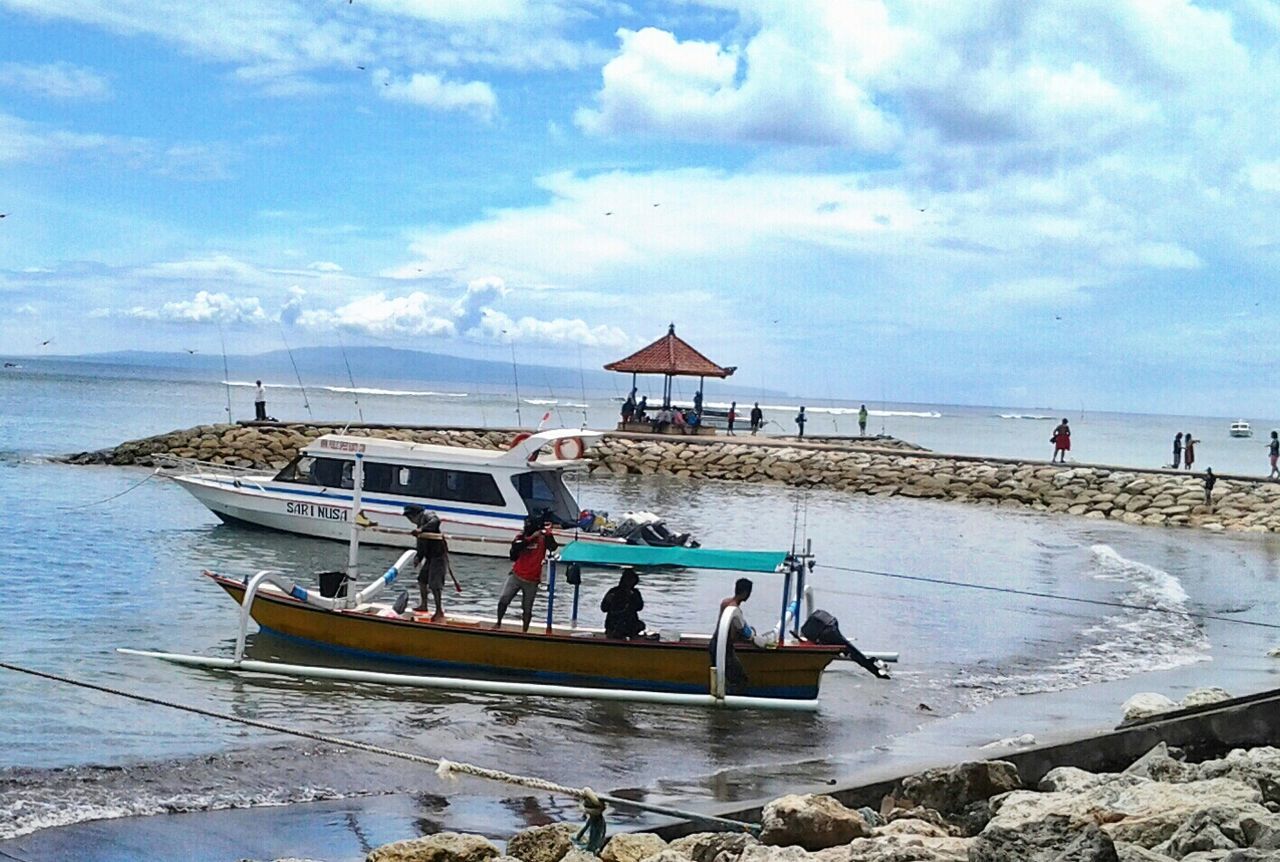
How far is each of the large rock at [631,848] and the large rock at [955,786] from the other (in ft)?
6.94

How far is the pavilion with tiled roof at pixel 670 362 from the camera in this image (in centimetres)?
5016

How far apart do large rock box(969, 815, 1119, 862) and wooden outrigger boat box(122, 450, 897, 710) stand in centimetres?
765

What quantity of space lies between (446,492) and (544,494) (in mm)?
1919

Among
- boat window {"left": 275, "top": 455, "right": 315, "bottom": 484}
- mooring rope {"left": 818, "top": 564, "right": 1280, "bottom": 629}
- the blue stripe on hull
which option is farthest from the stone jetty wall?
the blue stripe on hull

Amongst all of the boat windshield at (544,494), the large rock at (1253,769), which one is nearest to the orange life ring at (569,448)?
the boat windshield at (544,494)

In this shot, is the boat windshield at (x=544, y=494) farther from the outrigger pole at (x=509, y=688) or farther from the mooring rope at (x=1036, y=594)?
the outrigger pole at (x=509, y=688)

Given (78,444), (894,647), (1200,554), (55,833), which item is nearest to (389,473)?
(894,647)

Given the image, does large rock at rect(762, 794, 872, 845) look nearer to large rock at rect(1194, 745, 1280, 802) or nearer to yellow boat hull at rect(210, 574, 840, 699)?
large rock at rect(1194, 745, 1280, 802)

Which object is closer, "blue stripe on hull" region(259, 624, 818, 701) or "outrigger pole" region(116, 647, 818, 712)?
"outrigger pole" region(116, 647, 818, 712)

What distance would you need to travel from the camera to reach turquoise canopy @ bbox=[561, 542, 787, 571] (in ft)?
52.1

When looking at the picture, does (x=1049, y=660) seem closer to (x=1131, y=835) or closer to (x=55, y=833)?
(x=1131, y=835)

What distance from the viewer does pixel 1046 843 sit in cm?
732

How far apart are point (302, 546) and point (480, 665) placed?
12276 millimetres

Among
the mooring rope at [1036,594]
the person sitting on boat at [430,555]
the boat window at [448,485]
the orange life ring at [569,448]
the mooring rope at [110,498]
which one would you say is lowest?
the mooring rope at [1036,594]
